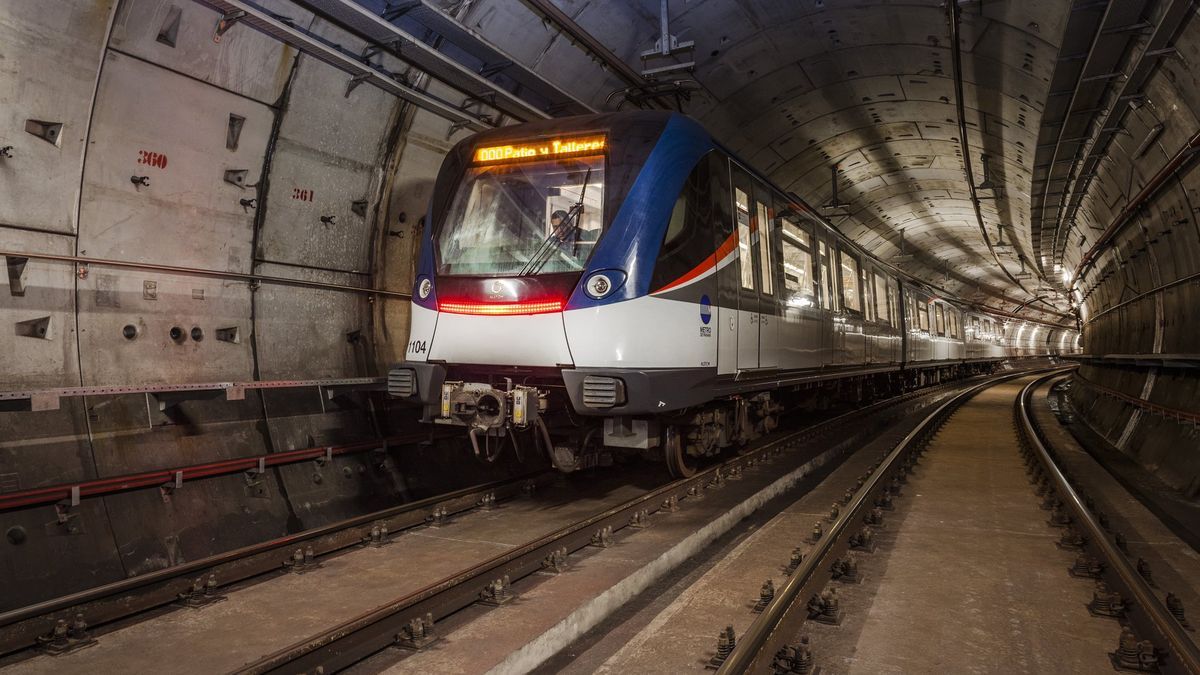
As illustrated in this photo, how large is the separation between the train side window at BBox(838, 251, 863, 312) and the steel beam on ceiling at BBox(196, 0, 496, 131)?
627 cm

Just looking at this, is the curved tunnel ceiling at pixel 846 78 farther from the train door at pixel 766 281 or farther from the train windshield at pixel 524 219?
the train door at pixel 766 281

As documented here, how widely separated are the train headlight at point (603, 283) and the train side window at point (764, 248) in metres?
2.59

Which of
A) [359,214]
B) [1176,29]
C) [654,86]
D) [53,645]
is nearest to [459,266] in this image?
[359,214]

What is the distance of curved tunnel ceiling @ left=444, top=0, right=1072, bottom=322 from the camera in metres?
8.96

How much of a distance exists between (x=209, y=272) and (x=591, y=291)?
3.67 m

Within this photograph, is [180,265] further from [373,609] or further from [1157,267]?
[1157,267]

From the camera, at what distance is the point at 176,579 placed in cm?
441

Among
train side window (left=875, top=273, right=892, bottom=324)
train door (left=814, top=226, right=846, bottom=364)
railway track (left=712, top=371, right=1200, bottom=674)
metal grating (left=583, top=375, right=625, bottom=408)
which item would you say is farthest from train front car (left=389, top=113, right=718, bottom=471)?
train side window (left=875, top=273, right=892, bottom=324)

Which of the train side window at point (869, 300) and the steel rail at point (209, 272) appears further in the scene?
the train side window at point (869, 300)

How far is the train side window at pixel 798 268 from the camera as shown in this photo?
8.68 m

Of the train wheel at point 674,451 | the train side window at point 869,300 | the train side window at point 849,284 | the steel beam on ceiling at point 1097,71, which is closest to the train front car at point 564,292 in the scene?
the train wheel at point 674,451

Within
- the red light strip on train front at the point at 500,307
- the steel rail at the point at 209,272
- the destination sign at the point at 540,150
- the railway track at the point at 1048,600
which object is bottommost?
the railway track at the point at 1048,600

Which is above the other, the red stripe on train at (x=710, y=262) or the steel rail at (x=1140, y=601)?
the red stripe on train at (x=710, y=262)

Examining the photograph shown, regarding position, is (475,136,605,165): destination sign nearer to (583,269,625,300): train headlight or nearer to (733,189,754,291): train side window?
(583,269,625,300): train headlight
